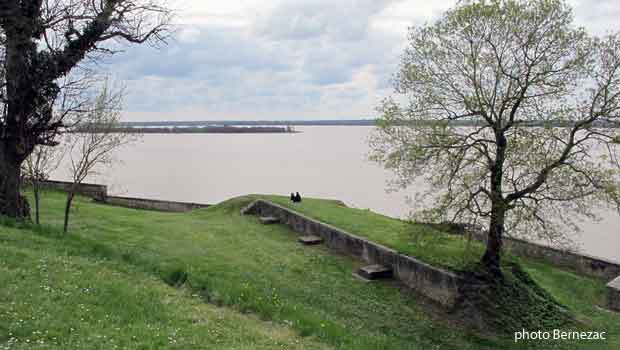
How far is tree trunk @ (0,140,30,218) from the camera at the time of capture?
11.3m

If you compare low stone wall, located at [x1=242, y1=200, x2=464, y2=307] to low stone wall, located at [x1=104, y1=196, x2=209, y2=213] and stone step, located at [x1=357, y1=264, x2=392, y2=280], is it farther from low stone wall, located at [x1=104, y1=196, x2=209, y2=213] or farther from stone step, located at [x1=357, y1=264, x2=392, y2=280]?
low stone wall, located at [x1=104, y1=196, x2=209, y2=213]

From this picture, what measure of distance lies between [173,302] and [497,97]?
838 cm

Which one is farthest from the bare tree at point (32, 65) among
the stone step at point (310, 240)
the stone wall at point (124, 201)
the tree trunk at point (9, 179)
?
the stone wall at point (124, 201)

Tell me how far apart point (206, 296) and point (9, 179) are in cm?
693

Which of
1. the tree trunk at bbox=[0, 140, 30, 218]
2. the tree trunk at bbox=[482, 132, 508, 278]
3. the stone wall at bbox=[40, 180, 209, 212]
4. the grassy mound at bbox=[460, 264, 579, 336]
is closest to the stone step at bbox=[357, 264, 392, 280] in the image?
the grassy mound at bbox=[460, 264, 579, 336]

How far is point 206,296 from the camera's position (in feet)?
27.5

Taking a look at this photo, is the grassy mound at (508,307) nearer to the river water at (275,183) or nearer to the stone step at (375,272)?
the stone step at (375,272)

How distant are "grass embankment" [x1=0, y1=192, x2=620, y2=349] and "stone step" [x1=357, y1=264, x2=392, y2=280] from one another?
336 millimetres

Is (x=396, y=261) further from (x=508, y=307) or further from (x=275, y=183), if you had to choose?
(x=275, y=183)

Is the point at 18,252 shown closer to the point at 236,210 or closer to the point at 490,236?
the point at 490,236

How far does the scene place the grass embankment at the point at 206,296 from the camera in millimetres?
5617

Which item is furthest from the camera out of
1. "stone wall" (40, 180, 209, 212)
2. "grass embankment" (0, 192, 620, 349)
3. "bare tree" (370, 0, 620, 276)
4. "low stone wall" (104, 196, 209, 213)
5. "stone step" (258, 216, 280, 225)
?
"stone wall" (40, 180, 209, 212)

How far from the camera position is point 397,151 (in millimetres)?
11008

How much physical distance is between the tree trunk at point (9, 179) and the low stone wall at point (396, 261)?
9389 millimetres
